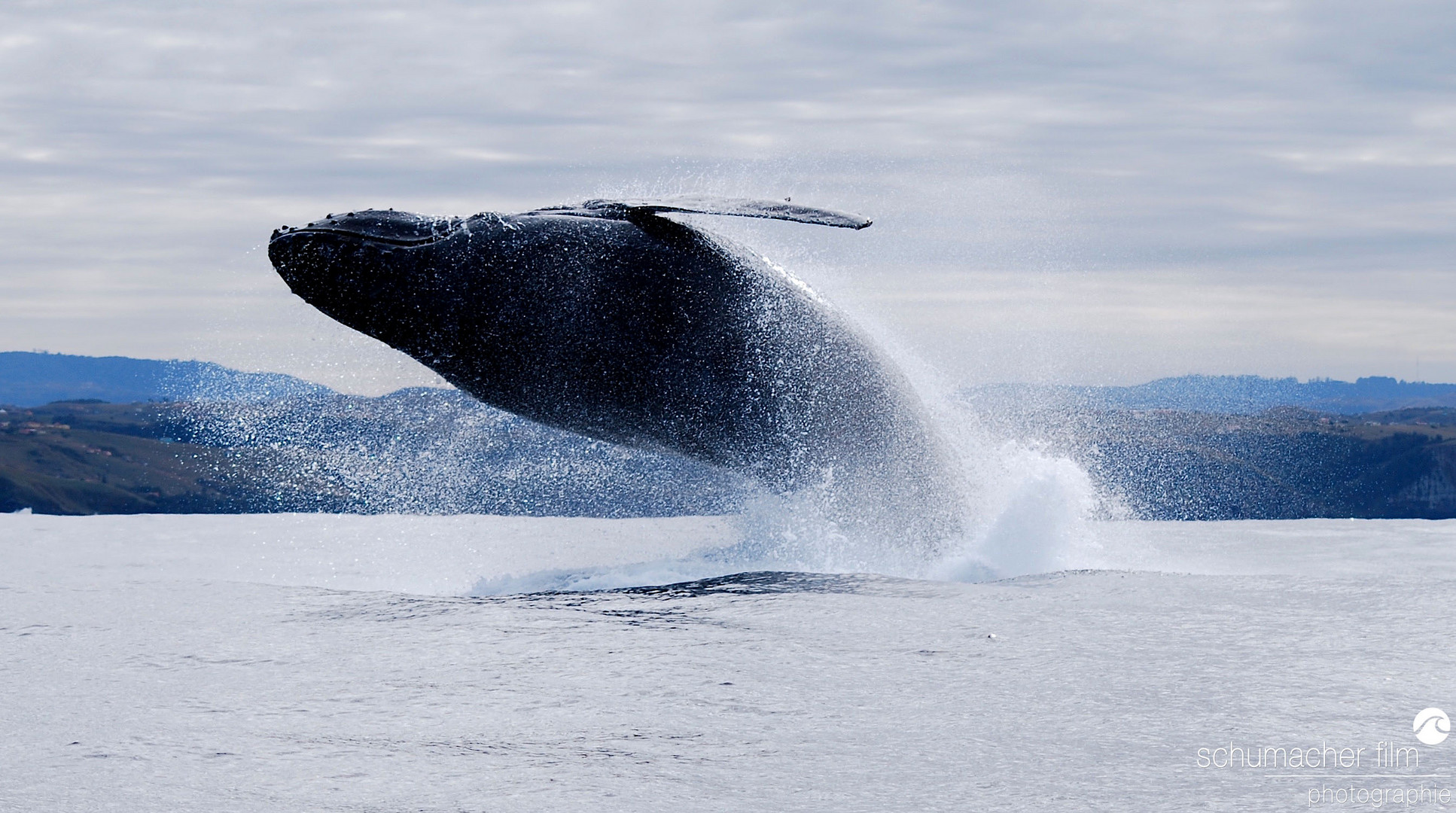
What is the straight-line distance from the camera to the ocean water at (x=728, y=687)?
5.12 metres

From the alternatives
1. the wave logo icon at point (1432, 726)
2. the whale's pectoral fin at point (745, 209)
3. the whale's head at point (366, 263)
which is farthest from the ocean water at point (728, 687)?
the whale's pectoral fin at point (745, 209)

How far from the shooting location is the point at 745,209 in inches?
376

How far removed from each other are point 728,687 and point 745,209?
13.3 feet

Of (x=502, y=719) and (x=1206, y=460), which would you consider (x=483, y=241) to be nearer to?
(x=502, y=719)

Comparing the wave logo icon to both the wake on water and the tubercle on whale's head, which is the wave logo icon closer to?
the wake on water

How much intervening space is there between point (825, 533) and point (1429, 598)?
16.8ft

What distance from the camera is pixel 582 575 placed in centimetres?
1146

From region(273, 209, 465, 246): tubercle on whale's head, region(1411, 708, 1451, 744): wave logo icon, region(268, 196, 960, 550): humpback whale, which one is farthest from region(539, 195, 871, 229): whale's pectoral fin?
region(1411, 708, 1451, 744): wave logo icon

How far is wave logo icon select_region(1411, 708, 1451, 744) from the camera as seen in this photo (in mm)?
5660

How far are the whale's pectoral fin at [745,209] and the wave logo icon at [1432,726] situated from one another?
493 centimetres

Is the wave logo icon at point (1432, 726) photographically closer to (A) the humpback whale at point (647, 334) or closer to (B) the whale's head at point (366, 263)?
(A) the humpback whale at point (647, 334)

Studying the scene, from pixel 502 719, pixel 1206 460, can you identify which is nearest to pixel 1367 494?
pixel 1206 460

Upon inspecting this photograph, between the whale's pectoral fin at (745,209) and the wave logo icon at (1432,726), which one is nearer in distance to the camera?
the wave logo icon at (1432,726)

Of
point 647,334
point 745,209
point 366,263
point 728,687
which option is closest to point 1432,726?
point 728,687
